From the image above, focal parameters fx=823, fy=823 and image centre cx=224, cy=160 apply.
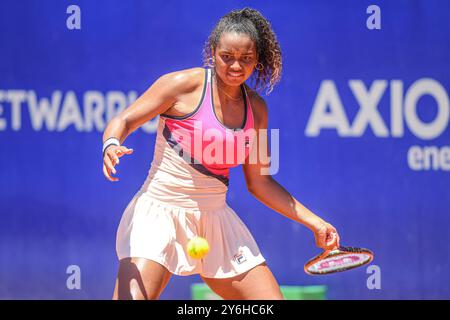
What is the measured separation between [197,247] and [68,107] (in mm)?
2039

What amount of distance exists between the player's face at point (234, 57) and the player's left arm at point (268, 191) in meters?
0.25

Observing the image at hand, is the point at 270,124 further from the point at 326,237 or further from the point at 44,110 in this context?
the point at 326,237

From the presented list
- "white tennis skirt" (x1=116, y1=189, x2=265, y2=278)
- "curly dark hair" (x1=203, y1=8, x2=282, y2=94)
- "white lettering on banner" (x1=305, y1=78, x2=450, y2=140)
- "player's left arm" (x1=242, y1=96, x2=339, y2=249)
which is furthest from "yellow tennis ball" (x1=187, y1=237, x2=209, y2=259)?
"white lettering on banner" (x1=305, y1=78, x2=450, y2=140)

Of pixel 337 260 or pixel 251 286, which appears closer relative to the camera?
pixel 251 286

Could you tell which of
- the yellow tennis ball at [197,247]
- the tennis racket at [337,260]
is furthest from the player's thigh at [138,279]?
the tennis racket at [337,260]

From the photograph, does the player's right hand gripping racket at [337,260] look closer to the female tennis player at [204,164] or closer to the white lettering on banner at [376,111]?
the female tennis player at [204,164]

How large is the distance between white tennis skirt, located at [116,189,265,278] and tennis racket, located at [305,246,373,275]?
1.04ft

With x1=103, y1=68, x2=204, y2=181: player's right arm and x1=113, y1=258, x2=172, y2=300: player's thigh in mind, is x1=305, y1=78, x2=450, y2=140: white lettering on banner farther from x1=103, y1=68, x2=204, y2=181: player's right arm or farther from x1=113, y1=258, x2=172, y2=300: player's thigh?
x1=113, y1=258, x2=172, y2=300: player's thigh

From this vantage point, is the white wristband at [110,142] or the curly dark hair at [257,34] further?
the curly dark hair at [257,34]

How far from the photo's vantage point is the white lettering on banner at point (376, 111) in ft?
17.0

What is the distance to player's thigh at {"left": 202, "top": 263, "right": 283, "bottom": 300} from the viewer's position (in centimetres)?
359

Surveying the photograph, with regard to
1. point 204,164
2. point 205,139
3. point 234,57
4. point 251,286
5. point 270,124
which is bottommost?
point 251,286

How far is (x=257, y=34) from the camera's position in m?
3.65

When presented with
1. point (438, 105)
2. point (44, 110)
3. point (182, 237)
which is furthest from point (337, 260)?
point (44, 110)
